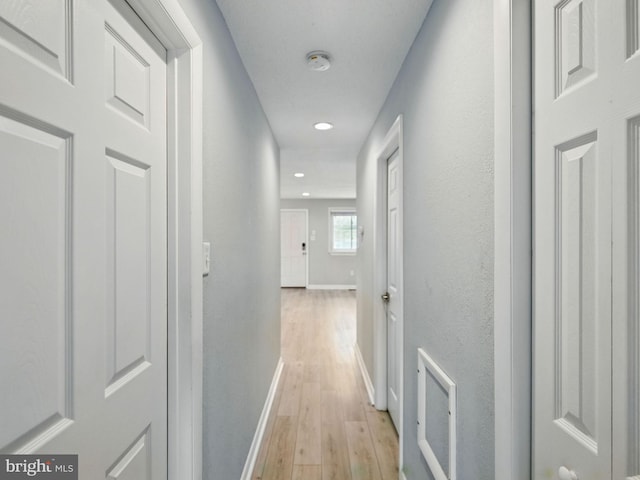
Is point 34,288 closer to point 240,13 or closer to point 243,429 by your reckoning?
point 240,13

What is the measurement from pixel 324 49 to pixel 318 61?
8cm

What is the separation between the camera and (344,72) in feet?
6.48

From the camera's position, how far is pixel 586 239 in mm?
660

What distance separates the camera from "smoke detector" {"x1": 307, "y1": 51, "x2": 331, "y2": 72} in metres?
1.75

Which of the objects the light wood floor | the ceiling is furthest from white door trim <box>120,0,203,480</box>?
the light wood floor

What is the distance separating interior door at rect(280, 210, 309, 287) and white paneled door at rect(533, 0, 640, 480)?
8292 millimetres

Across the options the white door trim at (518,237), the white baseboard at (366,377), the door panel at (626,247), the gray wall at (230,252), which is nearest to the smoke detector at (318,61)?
the gray wall at (230,252)

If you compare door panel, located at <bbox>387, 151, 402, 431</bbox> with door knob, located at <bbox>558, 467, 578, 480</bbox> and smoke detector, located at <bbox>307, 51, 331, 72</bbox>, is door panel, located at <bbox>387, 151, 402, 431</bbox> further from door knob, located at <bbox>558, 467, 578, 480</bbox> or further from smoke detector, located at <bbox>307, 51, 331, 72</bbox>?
door knob, located at <bbox>558, 467, 578, 480</bbox>

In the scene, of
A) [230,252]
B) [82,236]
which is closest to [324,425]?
[230,252]

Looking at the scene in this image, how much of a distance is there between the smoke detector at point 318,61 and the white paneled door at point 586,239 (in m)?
1.17

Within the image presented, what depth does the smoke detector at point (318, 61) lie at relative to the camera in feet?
5.75

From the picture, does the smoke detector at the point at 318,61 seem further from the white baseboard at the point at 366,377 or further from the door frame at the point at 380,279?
the white baseboard at the point at 366,377

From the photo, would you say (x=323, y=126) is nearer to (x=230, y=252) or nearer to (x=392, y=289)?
(x=392, y=289)

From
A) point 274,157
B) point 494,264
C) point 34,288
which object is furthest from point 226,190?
point 274,157
